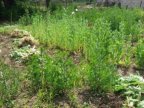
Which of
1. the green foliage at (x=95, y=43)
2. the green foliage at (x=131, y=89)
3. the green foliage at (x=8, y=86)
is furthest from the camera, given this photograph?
the green foliage at (x=95, y=43)

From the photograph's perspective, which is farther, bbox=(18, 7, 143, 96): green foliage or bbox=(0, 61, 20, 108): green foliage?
bbox=(18, 7, 143, 96): green foliage

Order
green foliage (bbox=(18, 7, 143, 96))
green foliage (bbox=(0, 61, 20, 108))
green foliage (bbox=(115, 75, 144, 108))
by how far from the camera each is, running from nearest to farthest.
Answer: green foliage (bbox=(115, 75, 144, 108)) → green foliage (bbox=(0, 61, 20, 108)) → green foliage (bbox=(18, 7, 143, 96))

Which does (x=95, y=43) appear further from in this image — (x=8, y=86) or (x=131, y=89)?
(x=8, y=86)

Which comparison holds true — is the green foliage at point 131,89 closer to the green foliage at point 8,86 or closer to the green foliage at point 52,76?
the green foliage at point 52,76

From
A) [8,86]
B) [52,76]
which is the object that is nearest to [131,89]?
[52,76]

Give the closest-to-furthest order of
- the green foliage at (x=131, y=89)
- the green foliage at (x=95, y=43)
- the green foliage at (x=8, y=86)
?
the green foliage at (x=131, y=89)
the green foliage at (x=8, y=86)
the green foliage at (x=95, y=43)

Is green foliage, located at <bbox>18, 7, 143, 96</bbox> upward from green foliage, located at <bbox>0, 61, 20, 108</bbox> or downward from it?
upward

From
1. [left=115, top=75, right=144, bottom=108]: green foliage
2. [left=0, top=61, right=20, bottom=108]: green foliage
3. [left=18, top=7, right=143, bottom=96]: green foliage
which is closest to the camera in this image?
[left=115, top=75, right=144, bottom=108]: green foliage

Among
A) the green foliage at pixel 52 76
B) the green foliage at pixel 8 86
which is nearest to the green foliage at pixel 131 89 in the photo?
the green foliage at pixel 52 76

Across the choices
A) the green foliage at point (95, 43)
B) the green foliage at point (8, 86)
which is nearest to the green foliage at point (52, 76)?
the green foliage at point (95, 43)

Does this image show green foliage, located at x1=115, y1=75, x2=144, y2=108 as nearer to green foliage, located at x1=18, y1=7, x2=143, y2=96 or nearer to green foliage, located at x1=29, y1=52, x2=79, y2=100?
green foliage, located at x1=18, y1=7, x2=143, y2=96

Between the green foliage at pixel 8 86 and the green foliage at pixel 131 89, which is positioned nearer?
the green foliage at pixel 131 89

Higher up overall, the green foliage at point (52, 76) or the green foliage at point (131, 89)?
the green foliage at point (52, 76)

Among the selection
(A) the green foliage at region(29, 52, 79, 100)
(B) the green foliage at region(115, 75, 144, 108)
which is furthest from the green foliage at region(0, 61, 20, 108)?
(B) the green foliage at region(115, 75, 144, 108)
